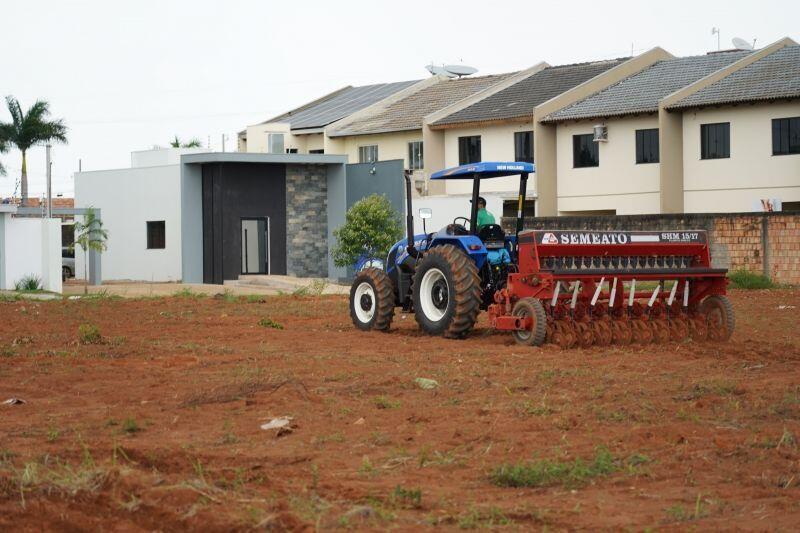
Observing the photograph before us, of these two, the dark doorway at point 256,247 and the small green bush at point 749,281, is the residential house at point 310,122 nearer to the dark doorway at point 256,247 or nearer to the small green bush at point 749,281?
the dark doorway at point 256,247

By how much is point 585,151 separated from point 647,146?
2828 millimetres

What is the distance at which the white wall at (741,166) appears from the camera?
4106 centimetres

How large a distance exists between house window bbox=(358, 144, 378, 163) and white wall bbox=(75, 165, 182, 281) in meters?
12.0

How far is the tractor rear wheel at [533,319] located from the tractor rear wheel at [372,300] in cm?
322

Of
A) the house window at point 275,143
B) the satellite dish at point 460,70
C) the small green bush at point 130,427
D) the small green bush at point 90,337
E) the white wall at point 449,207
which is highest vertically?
the satellite dish at point 460,70

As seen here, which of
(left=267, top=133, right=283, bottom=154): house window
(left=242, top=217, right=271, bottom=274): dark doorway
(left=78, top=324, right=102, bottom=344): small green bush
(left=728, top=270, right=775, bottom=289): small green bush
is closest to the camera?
(left=78, top=324, right=102, bottom=344): small green bush

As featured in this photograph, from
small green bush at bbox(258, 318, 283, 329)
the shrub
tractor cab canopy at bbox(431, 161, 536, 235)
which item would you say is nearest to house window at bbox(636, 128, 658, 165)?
the shrub

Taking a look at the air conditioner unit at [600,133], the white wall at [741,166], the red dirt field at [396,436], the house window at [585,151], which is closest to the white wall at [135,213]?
the house window at [585,151]

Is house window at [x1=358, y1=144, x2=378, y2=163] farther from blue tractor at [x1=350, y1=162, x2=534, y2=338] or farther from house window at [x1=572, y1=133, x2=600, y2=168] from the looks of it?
blue tractor at [x1=350, y1=162, x2=534, y2=338]

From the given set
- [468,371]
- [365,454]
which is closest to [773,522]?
[365,454]

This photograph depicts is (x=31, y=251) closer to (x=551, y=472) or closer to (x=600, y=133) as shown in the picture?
(x=600, y=133)

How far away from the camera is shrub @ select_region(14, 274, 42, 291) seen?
35750 millimetres

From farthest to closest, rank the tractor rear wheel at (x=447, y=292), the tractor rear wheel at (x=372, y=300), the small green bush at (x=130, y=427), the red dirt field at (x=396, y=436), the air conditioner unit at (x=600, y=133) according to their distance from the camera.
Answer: the air conditioner unit at (x=600, y=133) < the tractor rear wheel at (x=372, y=300) < the tractor rear wheel at (x=447, y=292) < the small green bush at (x=130, y=427) < the red dirt field at (x=396, y=436)

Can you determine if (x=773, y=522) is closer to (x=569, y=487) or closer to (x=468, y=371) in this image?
(x=569, y=487)
